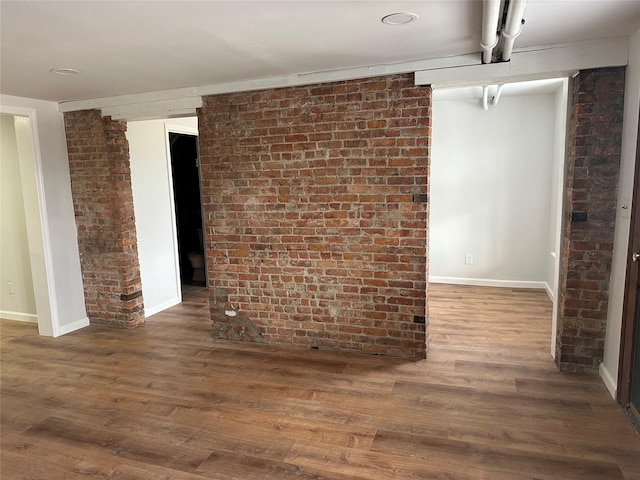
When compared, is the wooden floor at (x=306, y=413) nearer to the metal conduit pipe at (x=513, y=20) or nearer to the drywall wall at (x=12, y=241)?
the drywall wall at (x=12, y=241)

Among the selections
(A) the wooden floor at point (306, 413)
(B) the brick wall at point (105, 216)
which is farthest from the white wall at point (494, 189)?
(B) the brick wall at point (105, 216)

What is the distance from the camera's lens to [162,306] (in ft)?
16.1

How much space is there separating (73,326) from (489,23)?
4.57 m

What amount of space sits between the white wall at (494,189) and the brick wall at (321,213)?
248 centimetres

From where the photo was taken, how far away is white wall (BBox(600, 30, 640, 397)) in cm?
254

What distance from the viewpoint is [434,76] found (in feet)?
9.87

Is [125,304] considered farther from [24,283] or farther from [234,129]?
[234,129]

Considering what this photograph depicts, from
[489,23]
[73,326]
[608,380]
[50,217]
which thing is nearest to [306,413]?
[608,380]

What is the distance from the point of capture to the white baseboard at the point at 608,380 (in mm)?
2665

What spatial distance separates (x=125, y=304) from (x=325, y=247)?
2309 millimetres

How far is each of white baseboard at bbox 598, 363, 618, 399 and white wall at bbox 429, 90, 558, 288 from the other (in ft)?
7.43

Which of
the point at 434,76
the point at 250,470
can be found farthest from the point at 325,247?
the point at 250,470

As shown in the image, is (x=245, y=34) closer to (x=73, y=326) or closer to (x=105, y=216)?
(x=105, y=216)

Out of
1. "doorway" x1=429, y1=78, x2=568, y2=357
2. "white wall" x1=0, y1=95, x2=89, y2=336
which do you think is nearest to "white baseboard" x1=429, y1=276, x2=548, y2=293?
"doorway" x1=429, y1=78, x2=568, y2=357
